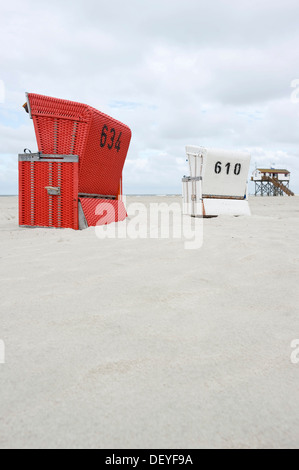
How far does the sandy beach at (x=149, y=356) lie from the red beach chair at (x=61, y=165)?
2661 millimetres

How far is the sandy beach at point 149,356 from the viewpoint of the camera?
0.91 metres

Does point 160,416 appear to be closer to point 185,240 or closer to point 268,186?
point 185,240

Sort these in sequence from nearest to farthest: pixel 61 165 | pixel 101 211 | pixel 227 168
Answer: pixel 61 165, pixel 101 211, pixel 227 168

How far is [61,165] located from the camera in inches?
200

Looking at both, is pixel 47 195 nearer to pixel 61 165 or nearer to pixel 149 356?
pixel 61 165

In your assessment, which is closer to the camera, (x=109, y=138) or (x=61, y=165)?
(x=61, y=165)

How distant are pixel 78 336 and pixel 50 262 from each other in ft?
4.43

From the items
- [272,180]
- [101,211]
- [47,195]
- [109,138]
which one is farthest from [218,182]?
[272,180]

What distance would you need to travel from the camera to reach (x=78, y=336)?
4.64ft

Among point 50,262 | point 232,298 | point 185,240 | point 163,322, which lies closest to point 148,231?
point 185,240

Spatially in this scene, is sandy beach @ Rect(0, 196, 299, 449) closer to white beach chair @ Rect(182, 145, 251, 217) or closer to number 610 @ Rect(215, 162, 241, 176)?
white beach chair @ Rect(182, 145, 251, 217)

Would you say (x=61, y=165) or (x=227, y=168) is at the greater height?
(x=227, y=168)

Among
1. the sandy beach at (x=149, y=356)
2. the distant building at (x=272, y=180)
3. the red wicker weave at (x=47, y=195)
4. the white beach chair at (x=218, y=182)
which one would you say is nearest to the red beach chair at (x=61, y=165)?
the red wicker weave at (x=47, y=195)

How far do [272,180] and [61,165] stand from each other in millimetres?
33388
